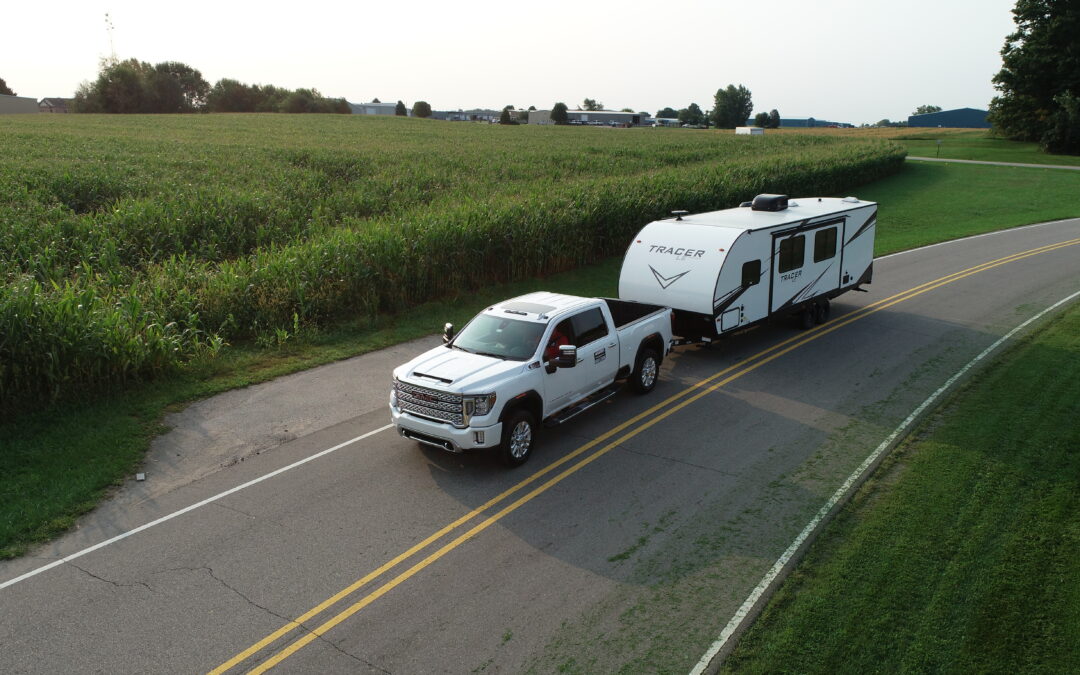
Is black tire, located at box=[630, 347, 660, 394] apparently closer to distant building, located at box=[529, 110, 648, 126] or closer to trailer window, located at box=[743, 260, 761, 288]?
trailer window, located at box=[743, 260, 761, 288]

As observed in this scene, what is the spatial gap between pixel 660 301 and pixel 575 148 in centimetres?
3797

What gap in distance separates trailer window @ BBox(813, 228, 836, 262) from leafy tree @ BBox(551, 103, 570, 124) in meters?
107

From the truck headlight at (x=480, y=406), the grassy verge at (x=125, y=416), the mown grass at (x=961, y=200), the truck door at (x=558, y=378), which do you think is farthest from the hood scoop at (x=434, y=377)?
the mown grass at (x=961, y=200)

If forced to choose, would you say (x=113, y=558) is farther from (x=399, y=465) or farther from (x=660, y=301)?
(x=660, y=301)

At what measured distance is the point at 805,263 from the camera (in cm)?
1775

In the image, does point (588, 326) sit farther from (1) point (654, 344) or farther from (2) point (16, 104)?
(2) point (16, 104)

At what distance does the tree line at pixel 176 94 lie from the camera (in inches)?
3878

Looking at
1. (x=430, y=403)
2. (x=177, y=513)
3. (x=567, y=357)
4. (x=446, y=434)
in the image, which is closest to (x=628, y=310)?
(x=567, y=357)

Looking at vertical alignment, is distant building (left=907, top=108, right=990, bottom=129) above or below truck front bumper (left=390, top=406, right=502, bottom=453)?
above

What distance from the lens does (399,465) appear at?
35.8ft

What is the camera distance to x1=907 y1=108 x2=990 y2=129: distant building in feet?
424

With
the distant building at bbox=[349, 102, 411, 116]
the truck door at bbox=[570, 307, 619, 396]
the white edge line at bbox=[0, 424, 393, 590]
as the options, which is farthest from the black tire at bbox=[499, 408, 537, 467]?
the distant building at bbox=[349, 102, 411, 116]

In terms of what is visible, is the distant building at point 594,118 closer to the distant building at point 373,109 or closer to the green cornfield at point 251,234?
the distant building at point 373,109

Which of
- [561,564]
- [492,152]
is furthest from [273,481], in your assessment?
[492,152]
